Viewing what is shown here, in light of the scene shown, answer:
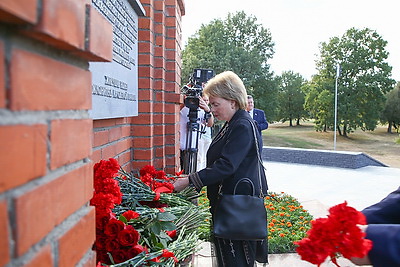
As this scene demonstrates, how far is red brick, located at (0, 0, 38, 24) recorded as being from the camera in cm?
47

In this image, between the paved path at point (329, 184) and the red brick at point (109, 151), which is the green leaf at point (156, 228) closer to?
the red brick at point (109, 151)

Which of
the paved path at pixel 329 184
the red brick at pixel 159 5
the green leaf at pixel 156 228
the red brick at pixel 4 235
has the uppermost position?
the red brick at pixel 159 5

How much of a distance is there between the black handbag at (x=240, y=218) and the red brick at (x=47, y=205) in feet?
5.88

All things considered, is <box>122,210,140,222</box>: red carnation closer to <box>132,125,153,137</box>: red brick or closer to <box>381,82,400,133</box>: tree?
<box>132,125,153,137</box>: red brick

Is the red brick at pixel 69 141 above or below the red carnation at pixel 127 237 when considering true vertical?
above

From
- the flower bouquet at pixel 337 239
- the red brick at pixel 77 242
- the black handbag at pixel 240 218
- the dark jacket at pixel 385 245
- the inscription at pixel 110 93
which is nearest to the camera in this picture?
the red brick at pixel 77 242

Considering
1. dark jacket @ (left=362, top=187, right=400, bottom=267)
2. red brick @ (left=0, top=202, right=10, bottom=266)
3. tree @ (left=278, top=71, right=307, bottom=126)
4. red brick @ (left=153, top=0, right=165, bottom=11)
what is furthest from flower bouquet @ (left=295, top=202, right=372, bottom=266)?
tree @ (left=278, top=71, right=307, bottom=126)

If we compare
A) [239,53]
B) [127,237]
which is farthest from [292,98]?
[127,237]

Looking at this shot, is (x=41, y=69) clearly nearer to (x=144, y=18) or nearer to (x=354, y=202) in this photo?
(x=144, y=18)

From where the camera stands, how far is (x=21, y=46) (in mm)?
566

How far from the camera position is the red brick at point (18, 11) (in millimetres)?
472

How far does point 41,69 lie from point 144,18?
2.87 metres

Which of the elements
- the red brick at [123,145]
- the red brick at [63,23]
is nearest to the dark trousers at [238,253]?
the red brick at [123,145]

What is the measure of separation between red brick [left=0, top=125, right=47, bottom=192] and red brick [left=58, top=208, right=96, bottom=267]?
0.19m
